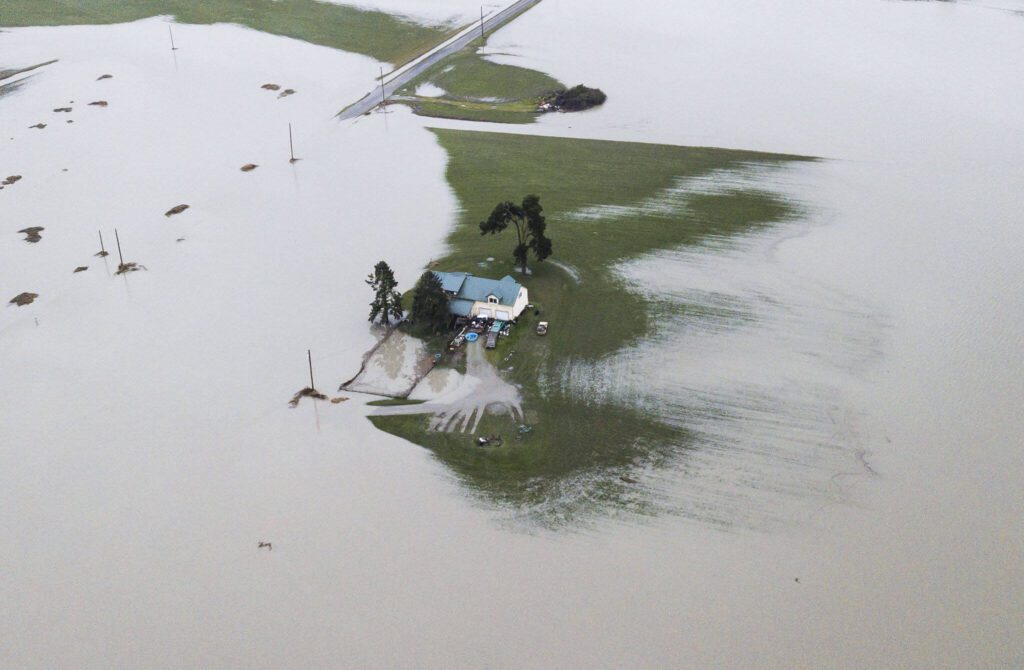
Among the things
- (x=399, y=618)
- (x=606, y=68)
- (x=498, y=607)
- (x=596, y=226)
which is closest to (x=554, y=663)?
(x=498, y=607)

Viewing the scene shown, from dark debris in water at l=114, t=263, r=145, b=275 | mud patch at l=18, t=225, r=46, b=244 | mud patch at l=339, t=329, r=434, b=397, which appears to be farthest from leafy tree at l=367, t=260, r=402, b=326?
mud patch at l=18, t=225, r=46, b=244

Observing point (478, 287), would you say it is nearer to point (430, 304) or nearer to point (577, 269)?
point (430, 304)

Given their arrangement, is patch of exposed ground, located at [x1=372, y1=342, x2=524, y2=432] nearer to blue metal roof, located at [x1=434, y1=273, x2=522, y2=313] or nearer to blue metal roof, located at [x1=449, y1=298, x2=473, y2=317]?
blue metal roof, located at [x1=449, y1=298, x2=473, y2=317]

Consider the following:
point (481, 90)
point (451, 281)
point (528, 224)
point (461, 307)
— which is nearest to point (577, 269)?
point (528, 224)

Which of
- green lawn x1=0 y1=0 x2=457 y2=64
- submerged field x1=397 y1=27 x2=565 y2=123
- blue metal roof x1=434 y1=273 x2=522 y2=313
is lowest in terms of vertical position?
blue metal roof x1=434 y1=273 x2=522 y2=313

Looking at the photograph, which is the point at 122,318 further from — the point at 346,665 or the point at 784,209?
the point at 784,209
